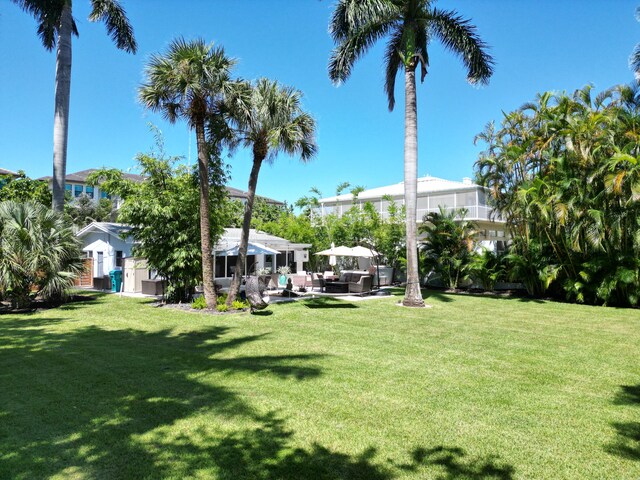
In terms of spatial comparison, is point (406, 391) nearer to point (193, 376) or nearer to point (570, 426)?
point (570, 426)

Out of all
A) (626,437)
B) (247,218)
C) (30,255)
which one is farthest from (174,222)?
(626,437)

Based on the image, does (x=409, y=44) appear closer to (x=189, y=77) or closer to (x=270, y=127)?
(x=270, y=127)

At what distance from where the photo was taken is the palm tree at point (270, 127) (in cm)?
1318

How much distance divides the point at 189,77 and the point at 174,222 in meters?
4.73

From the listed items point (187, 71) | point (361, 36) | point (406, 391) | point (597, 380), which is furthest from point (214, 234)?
point (597, 380)

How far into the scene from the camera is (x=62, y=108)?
55.4 ft

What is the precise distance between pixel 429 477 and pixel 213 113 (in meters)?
12.6

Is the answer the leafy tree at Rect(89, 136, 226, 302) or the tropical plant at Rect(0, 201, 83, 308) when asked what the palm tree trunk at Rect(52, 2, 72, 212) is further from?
the leafy tree at Rect(89, 136, 226, 302)

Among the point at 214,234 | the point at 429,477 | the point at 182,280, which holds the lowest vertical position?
the point at 429,477

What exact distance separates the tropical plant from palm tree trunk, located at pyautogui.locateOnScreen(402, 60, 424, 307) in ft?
37.7

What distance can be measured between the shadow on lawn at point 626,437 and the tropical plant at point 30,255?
14724 mm

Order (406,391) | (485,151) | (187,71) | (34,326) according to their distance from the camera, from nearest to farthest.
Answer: (406,391)
(34,326)
(187,71)
(485,151)

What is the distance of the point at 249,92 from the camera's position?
511 inches

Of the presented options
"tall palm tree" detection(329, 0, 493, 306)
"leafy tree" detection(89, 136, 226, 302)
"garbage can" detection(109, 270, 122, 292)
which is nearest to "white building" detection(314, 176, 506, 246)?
"tall palm tree" detection(329, 0, 493, 306)
